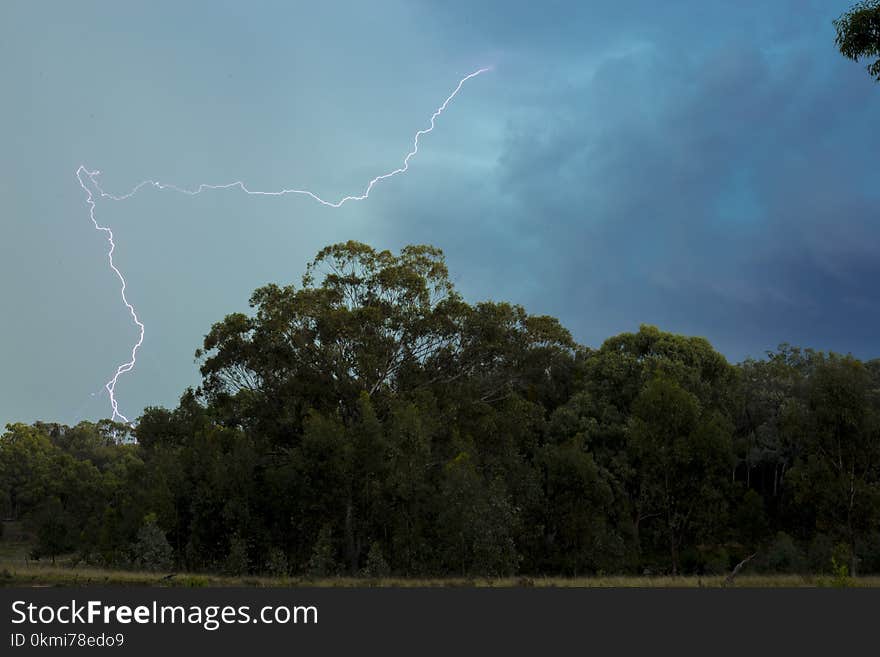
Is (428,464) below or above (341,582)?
above

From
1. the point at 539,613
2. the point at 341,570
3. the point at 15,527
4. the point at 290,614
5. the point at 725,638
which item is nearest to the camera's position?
the point at 725,638

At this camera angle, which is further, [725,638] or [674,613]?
[674,613]

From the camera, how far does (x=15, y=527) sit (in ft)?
283

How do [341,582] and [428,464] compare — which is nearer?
[341,582]

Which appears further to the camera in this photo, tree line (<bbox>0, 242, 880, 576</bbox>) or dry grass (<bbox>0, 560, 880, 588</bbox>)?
tree line (<bbox>0, 242, 880, 576</bbox>)

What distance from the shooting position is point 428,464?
33438mm

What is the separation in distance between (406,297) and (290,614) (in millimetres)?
24406

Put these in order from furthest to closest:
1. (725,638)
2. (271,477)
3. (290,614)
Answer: (271,477), (290,614), (725,638)

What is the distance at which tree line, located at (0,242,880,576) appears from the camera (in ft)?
102

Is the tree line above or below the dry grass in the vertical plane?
above

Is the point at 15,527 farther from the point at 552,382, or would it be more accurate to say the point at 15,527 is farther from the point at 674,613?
the point at 674,613

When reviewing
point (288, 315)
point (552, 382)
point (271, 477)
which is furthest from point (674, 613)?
point (552, 382)

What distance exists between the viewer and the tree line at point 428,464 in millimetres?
31031

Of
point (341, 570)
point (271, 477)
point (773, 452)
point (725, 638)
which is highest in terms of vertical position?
point (773, 452)
